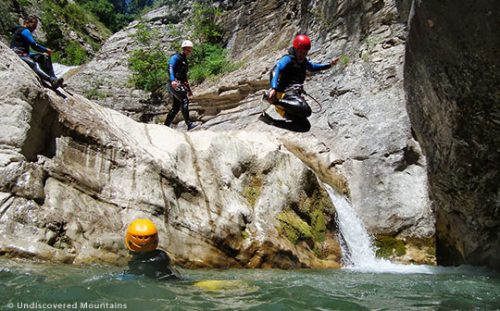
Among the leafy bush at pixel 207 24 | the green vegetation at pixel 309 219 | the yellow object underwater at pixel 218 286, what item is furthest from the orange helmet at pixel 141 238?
the leafy bush at pixel 207 24

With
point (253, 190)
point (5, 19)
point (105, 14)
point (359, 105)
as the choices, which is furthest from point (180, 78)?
point (105, 14)

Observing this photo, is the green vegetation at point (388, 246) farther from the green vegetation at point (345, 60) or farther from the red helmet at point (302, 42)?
the green vegetation at point (345, 60)

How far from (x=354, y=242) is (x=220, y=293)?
5464mm

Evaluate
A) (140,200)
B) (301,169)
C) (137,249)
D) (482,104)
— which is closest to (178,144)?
(140,200)

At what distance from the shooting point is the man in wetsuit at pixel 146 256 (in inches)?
204

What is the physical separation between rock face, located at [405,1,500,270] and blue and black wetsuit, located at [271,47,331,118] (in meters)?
1.55

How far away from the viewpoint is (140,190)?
7.49 m

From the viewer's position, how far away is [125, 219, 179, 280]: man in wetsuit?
204 inches

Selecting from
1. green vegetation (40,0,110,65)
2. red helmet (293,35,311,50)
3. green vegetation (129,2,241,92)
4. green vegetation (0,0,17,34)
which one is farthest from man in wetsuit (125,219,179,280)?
green vegetation (40,0,110,65)

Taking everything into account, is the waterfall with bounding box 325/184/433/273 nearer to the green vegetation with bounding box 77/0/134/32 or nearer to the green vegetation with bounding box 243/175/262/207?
the green vegetation with bounding box 243/175/262/207

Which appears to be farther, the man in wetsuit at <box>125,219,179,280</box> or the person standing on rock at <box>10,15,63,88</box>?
the person standing on rock at <box>10,15,63,88</box>

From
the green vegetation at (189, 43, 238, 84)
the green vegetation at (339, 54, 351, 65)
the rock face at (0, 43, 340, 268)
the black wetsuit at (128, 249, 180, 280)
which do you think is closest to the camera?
the black wetsuit at (128, 249, 180, 280)

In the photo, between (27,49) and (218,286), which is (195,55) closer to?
(27,49)

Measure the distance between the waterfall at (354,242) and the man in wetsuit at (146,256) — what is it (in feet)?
14.4
